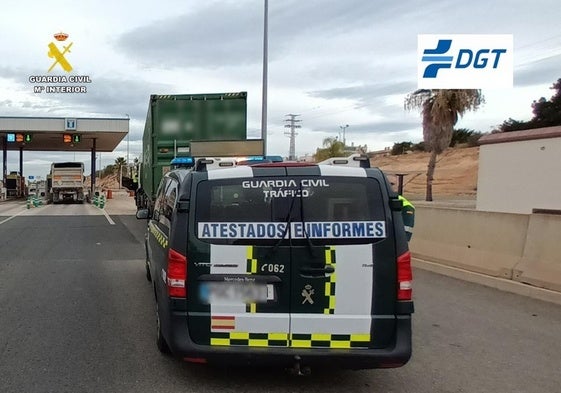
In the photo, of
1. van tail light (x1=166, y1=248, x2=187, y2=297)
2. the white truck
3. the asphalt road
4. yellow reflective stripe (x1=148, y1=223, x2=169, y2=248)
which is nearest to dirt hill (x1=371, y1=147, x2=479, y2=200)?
the white truck

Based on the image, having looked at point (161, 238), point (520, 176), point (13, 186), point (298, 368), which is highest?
point (520, 176)

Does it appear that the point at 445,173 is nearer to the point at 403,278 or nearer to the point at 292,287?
the point at 403,278

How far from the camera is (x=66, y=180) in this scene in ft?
120

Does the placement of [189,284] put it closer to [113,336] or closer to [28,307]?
[113,336]

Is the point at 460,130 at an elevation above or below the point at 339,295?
above

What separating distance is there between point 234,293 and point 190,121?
12660 millimetres

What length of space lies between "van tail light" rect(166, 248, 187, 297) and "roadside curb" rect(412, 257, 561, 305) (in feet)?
17.3

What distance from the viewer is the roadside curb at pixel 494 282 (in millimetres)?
6734

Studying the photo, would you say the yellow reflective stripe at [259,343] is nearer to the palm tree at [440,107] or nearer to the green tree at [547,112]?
the palm tree at [440,107]

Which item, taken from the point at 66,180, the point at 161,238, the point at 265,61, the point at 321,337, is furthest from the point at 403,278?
the point at 66,180

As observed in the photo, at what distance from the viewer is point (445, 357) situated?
4656mm

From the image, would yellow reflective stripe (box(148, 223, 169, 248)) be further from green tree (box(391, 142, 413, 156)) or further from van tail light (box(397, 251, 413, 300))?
green tree (box(391, 142, 413, 156))

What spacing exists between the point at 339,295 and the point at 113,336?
8.82ft

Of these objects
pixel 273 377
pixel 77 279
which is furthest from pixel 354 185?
pixel 77 279
